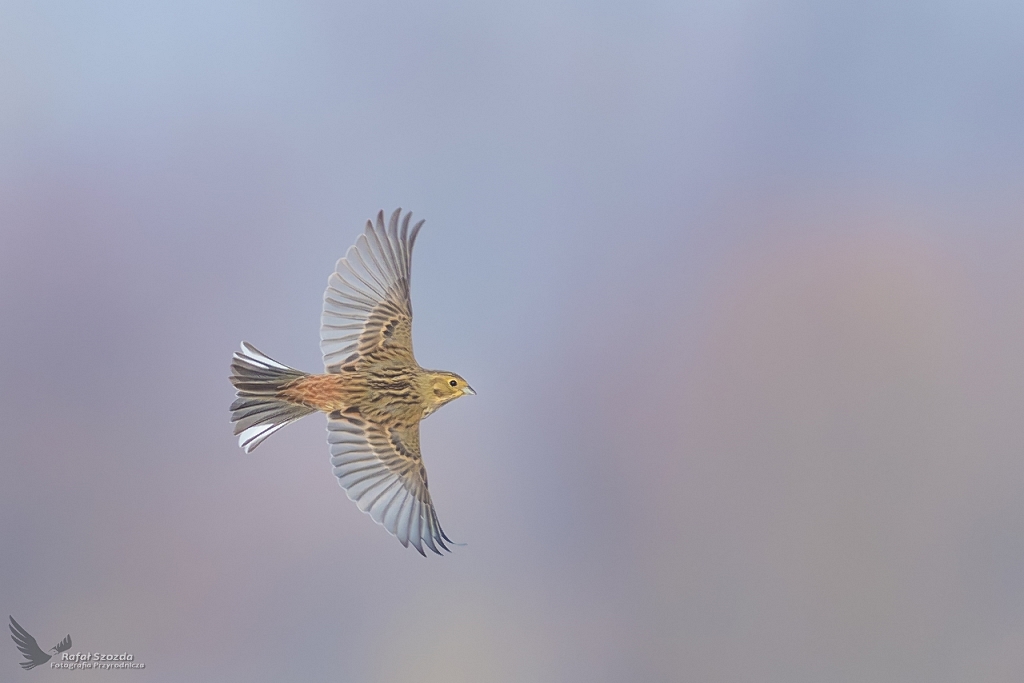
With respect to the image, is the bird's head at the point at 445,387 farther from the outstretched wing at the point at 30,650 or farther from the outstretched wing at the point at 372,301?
the outstretched wing at the point at 30,650

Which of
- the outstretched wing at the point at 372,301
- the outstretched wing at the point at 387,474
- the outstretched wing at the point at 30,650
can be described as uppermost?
the outstretched wing at the point at 372,301

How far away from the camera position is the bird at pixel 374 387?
162cm

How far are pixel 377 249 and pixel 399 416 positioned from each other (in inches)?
14.3

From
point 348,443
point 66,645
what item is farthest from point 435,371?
point 66,645

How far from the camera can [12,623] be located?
6.59ft

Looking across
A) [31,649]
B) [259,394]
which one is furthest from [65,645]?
[259,394]

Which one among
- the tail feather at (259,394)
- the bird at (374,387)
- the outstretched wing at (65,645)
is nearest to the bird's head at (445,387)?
the bird at (374,387)

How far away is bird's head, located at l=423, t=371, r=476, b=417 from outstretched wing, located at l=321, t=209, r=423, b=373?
0.08m

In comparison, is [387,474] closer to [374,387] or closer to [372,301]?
[374,387]

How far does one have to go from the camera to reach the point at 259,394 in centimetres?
161

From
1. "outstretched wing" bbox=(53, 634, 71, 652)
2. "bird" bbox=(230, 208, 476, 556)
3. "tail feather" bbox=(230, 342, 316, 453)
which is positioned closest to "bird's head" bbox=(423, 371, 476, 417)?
"bird" bbox=(230, 208, 476, 556)

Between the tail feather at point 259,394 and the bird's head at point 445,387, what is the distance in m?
0.27

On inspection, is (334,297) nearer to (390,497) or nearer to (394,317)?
(394,317)

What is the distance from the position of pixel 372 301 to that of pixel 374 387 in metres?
0.19
